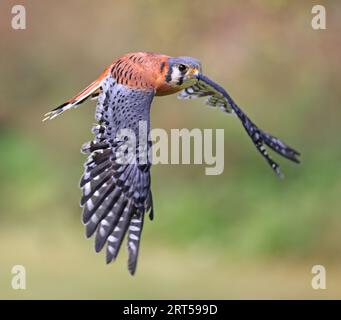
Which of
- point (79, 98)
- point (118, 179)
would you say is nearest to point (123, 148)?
point (118, 179)

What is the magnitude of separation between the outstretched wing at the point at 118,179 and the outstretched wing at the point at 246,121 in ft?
1.68

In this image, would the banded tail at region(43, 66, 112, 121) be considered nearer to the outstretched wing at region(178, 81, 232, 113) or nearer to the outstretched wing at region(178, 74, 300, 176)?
the outstretched wing at region(178, 74, 300, 176)

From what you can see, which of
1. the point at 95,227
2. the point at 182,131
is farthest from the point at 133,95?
the point at 182,131

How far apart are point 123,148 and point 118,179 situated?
0.55 feet

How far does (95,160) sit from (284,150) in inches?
41.3

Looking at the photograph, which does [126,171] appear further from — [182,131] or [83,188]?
[182,131]

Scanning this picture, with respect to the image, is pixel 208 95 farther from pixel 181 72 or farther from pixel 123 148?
pixel 123 148

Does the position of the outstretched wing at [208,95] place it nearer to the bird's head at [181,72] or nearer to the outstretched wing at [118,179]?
the bird's head at [181,72]

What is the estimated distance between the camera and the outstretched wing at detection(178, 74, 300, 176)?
4.91 m

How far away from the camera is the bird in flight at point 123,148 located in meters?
4.56

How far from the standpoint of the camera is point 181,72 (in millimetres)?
5184

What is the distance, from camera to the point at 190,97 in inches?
236

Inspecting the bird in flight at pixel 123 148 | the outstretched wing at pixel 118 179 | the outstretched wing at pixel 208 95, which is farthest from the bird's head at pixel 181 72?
the outstretched wing at pixel 208 95

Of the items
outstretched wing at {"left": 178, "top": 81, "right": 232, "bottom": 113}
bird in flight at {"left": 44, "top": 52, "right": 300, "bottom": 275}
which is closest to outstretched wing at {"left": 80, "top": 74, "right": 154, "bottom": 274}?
bird in flight at {"left": 44, "top": 52, "right": 300, "bottom": 275}
